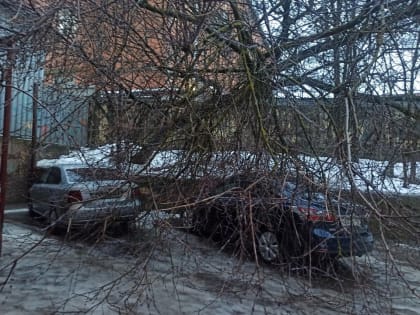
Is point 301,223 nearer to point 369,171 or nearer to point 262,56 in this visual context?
point 369,171

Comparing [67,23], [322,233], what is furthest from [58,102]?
[322,233]

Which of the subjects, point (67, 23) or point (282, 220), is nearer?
point (282, 220)

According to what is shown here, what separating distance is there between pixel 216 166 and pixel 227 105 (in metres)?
0.67

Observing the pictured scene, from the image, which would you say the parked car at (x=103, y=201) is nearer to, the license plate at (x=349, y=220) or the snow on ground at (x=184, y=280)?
the snow on ground at (x=184, y=280)

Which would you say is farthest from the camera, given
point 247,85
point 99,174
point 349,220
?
point 99,174

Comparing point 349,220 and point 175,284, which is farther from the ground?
point 349,220

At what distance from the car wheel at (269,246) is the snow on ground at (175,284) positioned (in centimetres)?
15

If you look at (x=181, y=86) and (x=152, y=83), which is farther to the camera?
(x=152, y=83)

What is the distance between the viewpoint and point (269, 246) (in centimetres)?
487

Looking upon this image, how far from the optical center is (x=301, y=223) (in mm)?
4742

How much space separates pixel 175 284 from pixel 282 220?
5.03 ft

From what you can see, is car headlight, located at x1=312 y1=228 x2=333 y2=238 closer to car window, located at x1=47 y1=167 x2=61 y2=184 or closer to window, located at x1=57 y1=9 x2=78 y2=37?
window, located at x1=57 y1=9 x2=78 y2=37

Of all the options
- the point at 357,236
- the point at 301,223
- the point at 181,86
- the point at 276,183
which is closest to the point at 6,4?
the point at 181,86

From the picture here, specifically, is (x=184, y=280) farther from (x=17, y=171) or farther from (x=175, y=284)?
(x=17, y=171)
